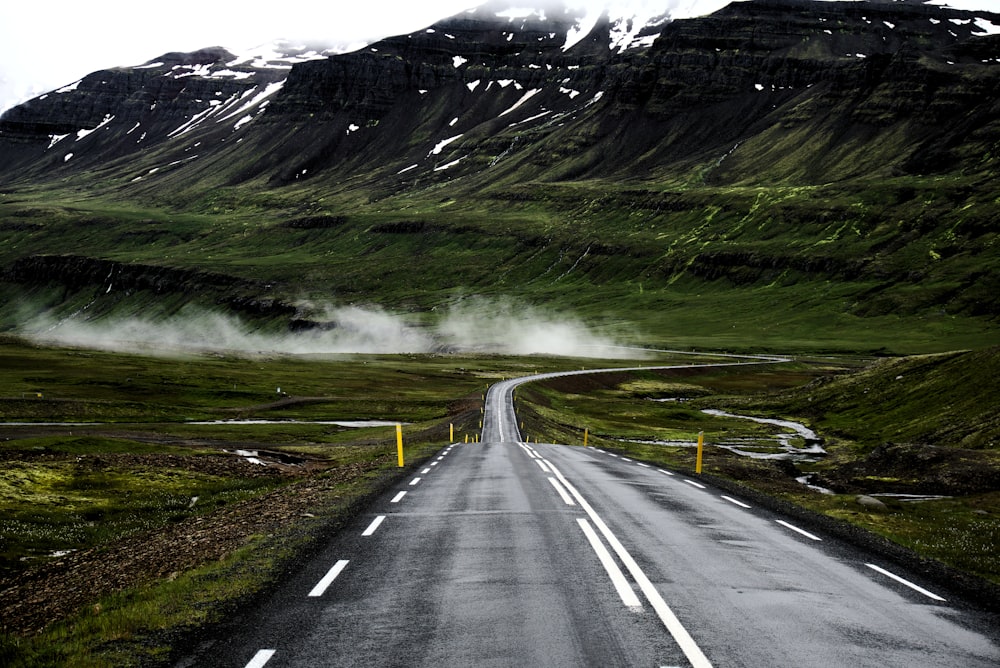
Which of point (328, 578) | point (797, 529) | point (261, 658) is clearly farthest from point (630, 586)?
point (797, 529)

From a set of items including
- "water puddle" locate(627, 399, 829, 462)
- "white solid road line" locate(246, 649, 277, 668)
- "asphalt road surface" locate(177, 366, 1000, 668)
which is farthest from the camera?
"water puddle" locate(627, 399, 829, 462)

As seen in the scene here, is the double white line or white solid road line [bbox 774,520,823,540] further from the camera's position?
white solid road line [bbox 774,520,823,540]

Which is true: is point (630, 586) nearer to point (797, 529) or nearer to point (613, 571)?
point (613, 571)

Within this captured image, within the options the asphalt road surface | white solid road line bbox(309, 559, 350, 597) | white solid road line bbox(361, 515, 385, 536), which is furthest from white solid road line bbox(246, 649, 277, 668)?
white solid road line bbox(361, 515, 385, 536)

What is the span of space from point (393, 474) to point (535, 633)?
18217 millimetres

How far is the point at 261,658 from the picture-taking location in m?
9.21

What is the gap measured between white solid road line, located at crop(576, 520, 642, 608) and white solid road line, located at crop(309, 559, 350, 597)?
15.3ft

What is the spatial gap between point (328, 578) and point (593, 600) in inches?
175

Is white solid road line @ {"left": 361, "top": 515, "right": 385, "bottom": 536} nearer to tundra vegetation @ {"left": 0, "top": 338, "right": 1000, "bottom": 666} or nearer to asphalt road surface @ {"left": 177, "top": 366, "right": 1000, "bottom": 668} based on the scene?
asphalt road surface @ {"left": 177, "top": 366, "right": 1000, "bottom": 668}

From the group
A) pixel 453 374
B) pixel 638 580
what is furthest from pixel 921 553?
pixel 453 374

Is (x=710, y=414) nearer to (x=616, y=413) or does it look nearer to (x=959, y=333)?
(x=616, y=413)

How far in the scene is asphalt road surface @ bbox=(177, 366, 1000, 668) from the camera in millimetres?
9562

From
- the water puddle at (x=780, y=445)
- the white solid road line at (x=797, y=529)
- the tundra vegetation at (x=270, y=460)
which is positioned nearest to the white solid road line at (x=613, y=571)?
the white solid road line at (x=797, y=529)

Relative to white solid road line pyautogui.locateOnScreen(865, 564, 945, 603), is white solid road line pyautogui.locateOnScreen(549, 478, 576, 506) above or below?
below
